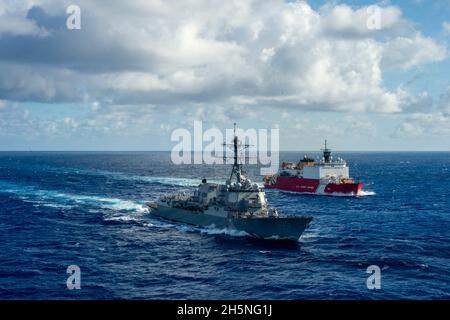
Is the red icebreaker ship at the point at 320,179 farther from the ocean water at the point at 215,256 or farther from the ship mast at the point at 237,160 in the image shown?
the ship mast at the point at 237,160

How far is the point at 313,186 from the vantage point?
4203 inches

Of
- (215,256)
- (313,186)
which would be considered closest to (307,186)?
(313,186)

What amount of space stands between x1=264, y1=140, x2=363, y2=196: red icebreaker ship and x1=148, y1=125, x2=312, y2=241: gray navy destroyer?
150 feet

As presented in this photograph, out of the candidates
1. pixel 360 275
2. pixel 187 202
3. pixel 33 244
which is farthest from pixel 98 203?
pixel 360 275

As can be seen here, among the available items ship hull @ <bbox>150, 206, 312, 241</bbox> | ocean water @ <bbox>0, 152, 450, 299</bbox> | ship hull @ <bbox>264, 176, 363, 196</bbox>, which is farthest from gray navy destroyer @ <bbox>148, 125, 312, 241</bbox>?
ship hull @ <bbox>264, 176, 363, 196</bbox>

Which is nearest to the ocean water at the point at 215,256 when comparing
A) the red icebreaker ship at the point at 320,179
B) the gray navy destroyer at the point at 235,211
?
the gray navy destroyer at the point at 235,211

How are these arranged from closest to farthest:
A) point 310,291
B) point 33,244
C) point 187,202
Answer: point 310,291
point 33,244
point 187,202

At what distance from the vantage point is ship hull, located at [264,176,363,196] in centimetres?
10119

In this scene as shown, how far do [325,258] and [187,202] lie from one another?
28.6m

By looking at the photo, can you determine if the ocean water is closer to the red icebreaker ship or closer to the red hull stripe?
the red hull stripe

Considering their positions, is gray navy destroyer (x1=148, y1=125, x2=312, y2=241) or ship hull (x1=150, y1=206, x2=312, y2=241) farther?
gray navy destroyer (x1=148, y1=125, x2=312, y2=241)

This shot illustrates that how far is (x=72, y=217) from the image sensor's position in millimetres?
70312

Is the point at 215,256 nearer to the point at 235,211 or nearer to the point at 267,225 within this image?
the point at 267,225
